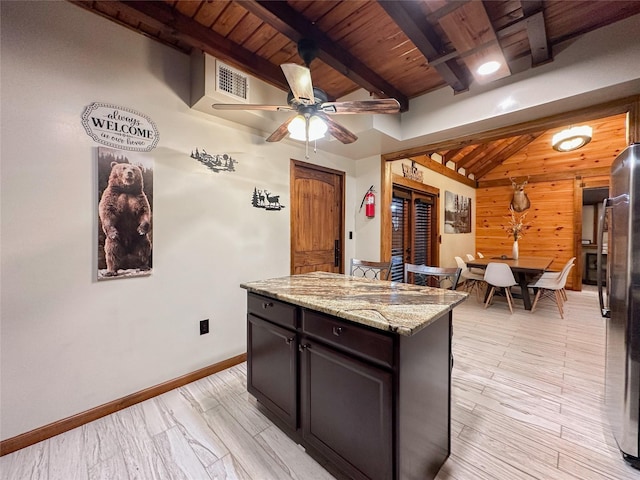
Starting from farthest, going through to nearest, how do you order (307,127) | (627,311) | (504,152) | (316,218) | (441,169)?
(504,152), (441,169), (316,218), (307,127), (627,311)

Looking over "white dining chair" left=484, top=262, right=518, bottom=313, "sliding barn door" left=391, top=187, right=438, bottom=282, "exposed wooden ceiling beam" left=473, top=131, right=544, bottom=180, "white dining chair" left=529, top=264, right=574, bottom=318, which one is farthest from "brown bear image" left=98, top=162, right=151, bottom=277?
"exposed wooden ceiling beam" left=473, top=131, right=544, bottom=180

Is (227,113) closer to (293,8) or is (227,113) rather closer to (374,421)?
(293,8)

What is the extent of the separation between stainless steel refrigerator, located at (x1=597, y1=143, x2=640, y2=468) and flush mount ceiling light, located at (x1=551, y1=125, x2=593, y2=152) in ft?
11.8

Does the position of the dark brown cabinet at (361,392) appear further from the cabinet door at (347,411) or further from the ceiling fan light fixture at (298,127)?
the ceiling fan light fixture at (298,127)

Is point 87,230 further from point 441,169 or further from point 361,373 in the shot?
point 441,169

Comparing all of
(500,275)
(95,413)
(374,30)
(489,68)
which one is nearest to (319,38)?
(374,30)

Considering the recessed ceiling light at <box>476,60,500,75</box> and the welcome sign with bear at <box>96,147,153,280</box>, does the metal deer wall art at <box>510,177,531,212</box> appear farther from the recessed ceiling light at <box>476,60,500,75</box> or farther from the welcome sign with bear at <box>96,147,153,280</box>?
the welcome sign with bear at <box>96,147,153,280</box>

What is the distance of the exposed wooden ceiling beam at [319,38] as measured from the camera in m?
1.67

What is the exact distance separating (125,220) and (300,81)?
5.25ft

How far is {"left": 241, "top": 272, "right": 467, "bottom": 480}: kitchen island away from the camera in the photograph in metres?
1.13

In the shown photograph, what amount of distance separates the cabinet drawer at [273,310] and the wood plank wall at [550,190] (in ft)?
22.3

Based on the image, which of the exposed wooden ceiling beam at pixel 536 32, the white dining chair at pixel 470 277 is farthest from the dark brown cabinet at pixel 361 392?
the white dining chair at pixel 470 277

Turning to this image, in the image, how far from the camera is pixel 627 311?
148 centimetres

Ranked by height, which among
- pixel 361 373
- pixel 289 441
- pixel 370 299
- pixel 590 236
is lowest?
pixel 289 441
